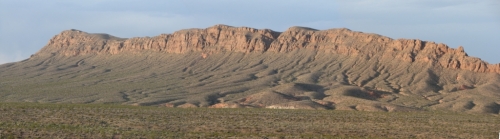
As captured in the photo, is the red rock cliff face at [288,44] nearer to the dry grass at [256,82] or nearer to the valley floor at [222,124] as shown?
the dry grass at [256,82]

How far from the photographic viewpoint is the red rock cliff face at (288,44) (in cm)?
12063

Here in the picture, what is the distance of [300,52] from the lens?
137 meters

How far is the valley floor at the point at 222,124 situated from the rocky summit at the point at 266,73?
22.4 meters

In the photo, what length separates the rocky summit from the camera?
9812 centimetres

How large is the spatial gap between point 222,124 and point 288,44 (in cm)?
9124

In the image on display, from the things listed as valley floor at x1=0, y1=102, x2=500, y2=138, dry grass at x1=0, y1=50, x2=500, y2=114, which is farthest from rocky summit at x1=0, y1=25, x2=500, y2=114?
valley floor at x1=0, y1=102, x2=500, y2=138

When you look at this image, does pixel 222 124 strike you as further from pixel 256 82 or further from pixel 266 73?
pixel 266 73

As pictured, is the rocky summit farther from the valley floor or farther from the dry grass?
the valley floor

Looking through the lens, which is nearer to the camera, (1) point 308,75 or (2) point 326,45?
(1) point 308,75

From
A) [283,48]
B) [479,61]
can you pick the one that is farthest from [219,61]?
[479,61]

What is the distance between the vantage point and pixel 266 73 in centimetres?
12631

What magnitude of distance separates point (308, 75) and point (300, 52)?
1659 cm

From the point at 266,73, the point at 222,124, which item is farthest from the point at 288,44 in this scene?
the point at 222,124

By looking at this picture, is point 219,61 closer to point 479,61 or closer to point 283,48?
point 283,48
